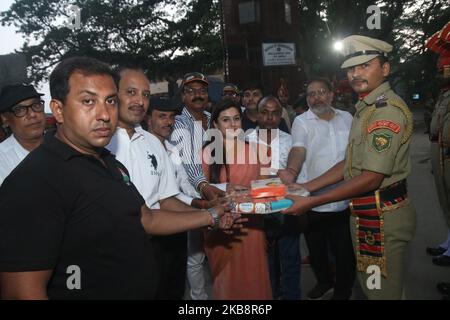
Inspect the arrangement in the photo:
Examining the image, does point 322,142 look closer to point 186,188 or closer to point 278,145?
point 278,145

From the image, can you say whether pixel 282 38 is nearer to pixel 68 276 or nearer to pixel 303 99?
pixel 303 99

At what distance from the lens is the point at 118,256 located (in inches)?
59.9

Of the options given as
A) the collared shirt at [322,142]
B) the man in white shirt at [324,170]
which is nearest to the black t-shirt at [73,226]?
the man in white shirt at [324,170]

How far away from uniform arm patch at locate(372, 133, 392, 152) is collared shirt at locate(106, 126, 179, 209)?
4.64 ft

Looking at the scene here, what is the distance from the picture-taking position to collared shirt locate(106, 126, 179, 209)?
2.57 meters

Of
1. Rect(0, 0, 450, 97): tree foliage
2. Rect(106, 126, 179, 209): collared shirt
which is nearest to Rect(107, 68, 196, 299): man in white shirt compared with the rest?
Rect(106, 126, 179, 209): collared shirt

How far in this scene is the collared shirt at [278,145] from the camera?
144 inches

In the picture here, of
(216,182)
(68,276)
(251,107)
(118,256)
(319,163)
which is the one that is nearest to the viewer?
(68,276)

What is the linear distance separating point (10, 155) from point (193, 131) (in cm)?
166

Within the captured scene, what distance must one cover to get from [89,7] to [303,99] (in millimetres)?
15531

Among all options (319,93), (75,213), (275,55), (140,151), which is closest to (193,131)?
(140,151)

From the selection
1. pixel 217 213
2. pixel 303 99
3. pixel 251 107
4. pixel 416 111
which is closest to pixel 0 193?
pixel 217 213

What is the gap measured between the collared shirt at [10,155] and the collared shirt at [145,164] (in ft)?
2.23

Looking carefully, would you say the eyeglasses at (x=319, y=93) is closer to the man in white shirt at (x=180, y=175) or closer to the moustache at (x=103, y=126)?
the man in white shirt at (x=180, y=175)
